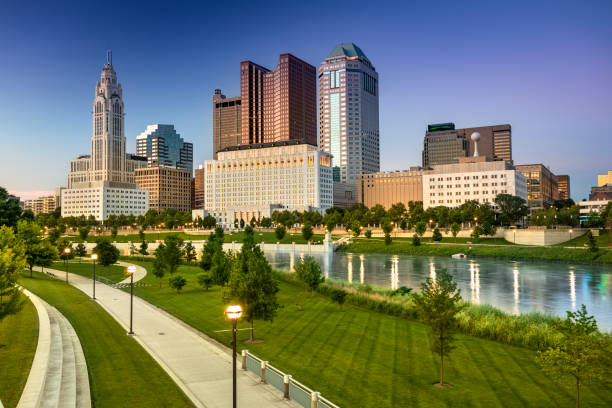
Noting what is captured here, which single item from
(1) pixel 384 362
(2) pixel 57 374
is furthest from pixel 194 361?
(1) pixel 384 362

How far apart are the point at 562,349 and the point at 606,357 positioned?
150 cm

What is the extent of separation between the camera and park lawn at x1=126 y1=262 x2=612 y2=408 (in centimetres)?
2042

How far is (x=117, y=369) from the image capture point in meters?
22.1

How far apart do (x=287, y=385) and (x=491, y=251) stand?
334 ft

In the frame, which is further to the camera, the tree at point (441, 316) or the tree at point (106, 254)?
the tree at point (106, 254)

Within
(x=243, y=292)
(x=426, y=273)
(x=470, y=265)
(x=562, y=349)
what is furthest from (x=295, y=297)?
(x=470, y=265)

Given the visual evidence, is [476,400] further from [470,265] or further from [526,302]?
[470,265]

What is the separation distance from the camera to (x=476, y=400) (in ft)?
66.4

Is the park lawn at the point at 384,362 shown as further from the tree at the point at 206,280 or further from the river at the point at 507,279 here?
the river at the point at 507,279

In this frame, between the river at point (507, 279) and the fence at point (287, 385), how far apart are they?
32945 mm

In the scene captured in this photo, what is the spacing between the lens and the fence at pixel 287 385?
16.7 meters

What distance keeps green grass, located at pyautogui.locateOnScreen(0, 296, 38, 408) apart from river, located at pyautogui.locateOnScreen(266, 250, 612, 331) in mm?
42589

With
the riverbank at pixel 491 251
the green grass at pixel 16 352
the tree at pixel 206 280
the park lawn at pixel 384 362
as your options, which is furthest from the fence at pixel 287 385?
the riverbank at pixel 491 251

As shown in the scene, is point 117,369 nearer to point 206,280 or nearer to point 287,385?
point 287,385
